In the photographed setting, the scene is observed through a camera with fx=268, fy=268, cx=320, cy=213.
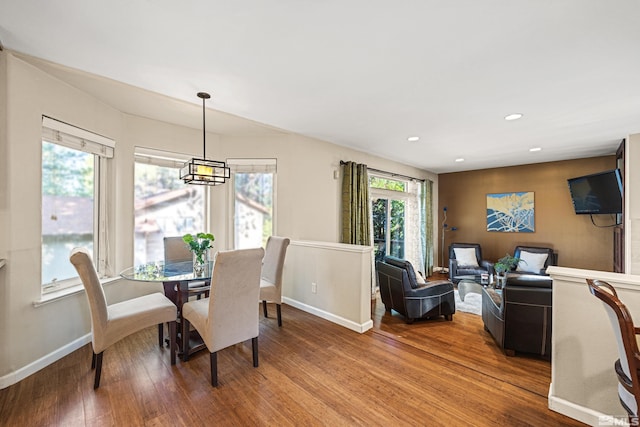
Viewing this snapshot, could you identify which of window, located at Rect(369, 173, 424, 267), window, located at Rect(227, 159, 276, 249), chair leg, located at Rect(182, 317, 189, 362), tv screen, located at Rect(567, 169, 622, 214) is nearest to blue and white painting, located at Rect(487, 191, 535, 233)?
tv screen, located at Rect(567, 169, 622, 214)

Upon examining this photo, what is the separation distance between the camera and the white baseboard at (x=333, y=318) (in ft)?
10.2

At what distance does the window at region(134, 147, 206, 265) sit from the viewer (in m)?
3.53

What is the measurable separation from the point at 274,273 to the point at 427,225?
4416mm

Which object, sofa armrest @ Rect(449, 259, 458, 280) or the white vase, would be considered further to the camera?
sofa armrest @ Rect(449, 259, 458, 280)

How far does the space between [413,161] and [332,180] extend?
224cm

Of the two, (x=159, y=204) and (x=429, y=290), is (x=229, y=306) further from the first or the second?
(x=429, y=290)

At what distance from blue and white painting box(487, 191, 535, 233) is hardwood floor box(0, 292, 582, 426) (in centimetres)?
388

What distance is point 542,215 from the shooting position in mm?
5512

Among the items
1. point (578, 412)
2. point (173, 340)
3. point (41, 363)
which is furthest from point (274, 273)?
point (578, 412)

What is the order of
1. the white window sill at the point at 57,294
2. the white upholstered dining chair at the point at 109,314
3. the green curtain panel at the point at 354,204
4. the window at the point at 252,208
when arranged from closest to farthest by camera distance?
the white upholstered dining chair at the point at 109,314 < the white window sill at the point at 57,294 < the window at the point at 252,208 < the green curtain panel at the point at 354,204

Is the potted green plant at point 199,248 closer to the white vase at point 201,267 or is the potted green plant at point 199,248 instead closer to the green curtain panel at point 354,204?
the white vase at point 201,267

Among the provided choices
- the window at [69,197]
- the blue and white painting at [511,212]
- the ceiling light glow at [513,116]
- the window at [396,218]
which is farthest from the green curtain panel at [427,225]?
the window at [69,197]

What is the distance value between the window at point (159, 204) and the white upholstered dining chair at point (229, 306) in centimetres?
169

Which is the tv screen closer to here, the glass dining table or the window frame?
the glass dining table
